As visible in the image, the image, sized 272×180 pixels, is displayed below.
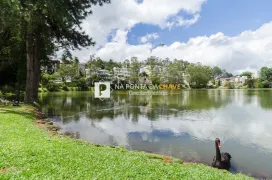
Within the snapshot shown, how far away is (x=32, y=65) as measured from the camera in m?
21.4

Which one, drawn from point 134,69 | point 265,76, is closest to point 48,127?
point 134,69

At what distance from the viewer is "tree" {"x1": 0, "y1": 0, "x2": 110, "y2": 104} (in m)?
17.1

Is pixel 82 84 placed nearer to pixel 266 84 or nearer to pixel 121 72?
pixel 121 72

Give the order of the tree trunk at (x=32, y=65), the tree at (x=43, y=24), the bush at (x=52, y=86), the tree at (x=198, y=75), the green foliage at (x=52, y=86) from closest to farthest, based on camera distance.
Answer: the tree at (x=43, y=24) → the tree trunk at (x=32, y=65) → the green foliage at (x=52, y=86) → the bush at (x=52, y=86) → the tree at (x=198, y=75)

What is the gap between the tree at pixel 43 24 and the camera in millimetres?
17078

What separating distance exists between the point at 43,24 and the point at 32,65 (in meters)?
Answer: 4.23

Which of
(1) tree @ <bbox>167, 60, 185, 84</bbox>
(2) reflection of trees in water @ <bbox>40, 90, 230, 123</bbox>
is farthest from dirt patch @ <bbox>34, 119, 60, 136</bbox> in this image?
(1) tree @ <bbox>167, 60, 185, 84</bbox>

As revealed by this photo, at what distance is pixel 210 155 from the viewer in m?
10.2

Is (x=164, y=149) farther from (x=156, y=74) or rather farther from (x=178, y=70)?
(x=178, y=70)

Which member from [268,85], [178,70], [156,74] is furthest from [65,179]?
[268,85]

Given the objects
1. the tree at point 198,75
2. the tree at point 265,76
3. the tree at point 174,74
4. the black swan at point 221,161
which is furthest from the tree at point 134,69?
the black swan at point 221,161

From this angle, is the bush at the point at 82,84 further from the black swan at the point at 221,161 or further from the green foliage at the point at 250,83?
the green foliage at the point at 250,83

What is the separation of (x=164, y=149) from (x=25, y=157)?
22.2 ft

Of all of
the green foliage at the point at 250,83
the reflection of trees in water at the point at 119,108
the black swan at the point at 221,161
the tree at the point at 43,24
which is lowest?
the black swan at the point at 221,161
